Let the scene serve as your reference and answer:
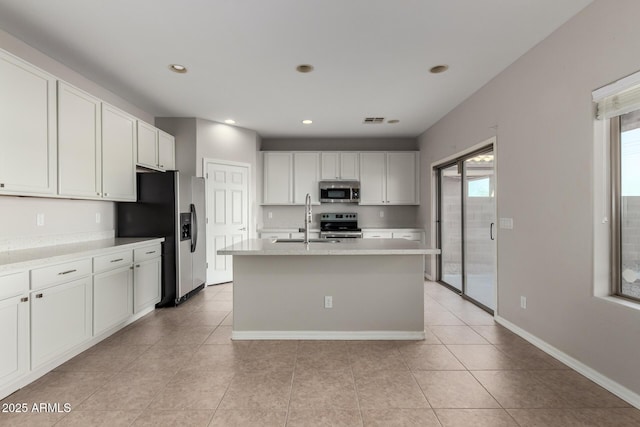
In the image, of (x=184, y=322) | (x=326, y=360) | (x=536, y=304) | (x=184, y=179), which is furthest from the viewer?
(x=184, y=179)

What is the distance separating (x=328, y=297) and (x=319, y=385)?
91 cm

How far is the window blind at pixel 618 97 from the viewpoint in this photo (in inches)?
75.3

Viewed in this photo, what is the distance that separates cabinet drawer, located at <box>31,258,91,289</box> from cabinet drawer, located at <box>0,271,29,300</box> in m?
0.05

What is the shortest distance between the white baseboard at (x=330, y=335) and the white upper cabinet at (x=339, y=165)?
3.52m

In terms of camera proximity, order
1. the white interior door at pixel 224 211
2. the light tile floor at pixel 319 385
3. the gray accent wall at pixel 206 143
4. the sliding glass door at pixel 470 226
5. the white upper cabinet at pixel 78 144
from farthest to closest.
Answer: the white interior door at pixel 224 211
the gray accent wall at pixel 206 143
the sliding glass door at pixel 470 226
the white upper cabinet at pixel 78 144
the light tile floor at pixel 319 385

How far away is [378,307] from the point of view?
2.96m

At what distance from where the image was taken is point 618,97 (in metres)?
2.03

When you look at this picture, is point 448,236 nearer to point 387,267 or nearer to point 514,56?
point 387,267

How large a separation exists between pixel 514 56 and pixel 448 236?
8.99 ft

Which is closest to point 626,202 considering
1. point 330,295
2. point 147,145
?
point 330,295

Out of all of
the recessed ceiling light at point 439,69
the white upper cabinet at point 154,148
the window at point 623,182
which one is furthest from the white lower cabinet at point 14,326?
the window at point 623,182

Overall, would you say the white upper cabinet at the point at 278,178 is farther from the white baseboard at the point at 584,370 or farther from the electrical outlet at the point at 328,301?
the white baseboard at the point at 584,370

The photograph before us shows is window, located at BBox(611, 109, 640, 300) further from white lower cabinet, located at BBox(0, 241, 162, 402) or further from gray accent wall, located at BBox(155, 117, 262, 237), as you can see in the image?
gray accent wall, located at BBox(155, 117, 262, 237)

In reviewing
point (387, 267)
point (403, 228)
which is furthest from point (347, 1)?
point (403, 228)
